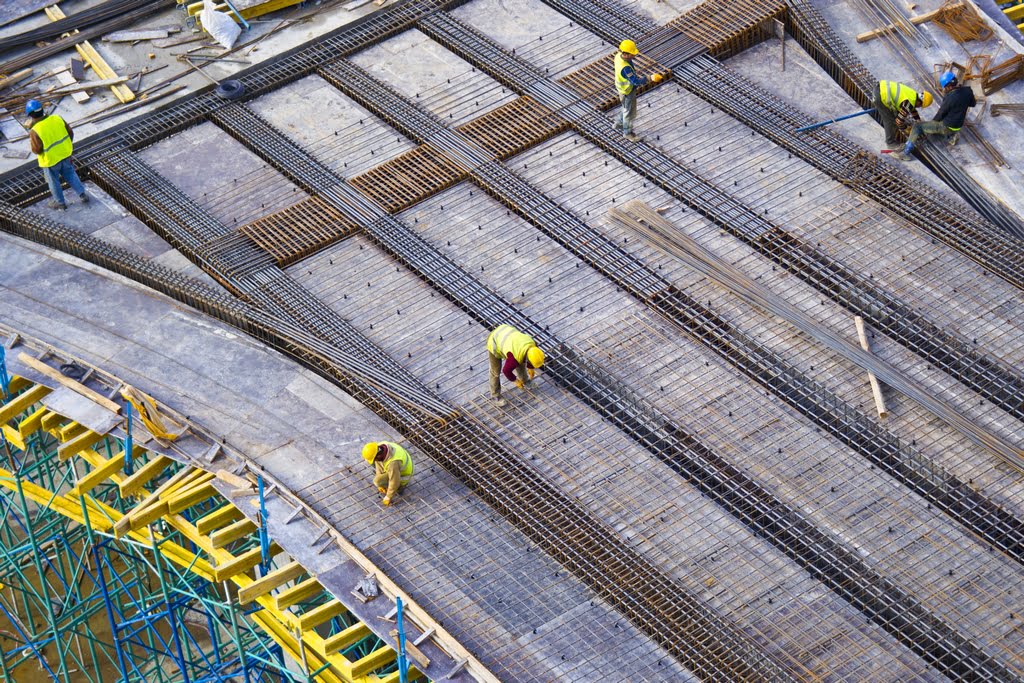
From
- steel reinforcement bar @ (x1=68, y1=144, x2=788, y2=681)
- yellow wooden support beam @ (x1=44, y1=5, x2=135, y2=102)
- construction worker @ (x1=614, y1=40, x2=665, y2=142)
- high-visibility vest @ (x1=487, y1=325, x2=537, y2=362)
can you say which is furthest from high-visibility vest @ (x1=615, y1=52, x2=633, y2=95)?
yellow wooden support beam @ (x1=44, y1=5, x2=135, y2=102)

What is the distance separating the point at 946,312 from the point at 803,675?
833 centimetres

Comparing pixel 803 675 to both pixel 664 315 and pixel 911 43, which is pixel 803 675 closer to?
pixel 664 315

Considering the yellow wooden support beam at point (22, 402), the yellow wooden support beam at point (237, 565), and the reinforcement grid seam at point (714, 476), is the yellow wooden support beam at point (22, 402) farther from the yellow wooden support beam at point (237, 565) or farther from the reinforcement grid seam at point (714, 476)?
the reinforcement grid seam at point (714, 476)

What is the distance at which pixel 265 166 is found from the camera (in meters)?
37.4

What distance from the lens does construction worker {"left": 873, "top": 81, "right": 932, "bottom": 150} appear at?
35.5 meters

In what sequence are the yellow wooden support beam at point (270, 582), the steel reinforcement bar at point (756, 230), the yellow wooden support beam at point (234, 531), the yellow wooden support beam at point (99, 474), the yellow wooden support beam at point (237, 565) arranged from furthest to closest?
the steel reinforcement bar at point (756, 230) < the yellow wooden support beam at point (99, 474) < the yellow wooden support beam at point (234, 531) < the yellow wooden support beam at point (237, 565) < the yellow wooden support beam at point (270, 582)

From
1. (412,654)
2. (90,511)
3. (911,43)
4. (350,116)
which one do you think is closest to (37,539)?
(90,511)

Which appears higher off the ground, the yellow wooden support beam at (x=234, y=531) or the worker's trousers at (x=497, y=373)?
the worker's trousers at (x=497, y=373)

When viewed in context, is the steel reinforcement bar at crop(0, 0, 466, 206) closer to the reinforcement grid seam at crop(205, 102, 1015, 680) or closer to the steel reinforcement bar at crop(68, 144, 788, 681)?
the steel reinforcement bar at crop(68, 144, 788, 681)

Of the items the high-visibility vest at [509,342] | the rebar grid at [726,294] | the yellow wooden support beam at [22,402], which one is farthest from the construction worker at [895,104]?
the yellow wooden support beam at [22,402]

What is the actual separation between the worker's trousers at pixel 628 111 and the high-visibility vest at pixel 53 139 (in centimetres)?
1085

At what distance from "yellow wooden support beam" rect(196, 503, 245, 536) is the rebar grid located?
367 inches

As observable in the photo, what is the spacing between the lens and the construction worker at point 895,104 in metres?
35.5

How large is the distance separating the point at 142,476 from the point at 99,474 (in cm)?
68
